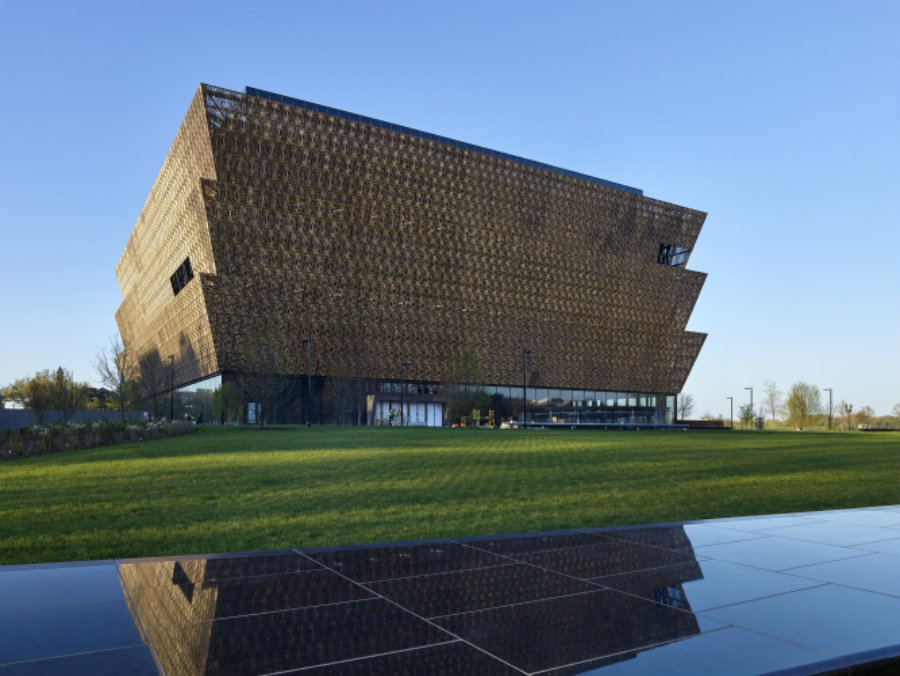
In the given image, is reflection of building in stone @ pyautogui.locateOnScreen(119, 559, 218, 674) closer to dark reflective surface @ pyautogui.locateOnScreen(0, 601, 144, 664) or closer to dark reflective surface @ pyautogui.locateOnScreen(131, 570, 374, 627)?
dark reflective surface @ pyautogui.locateOnScreen(131, 570, 374, 627)

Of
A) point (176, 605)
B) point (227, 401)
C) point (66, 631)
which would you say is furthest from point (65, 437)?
point (227, 401)

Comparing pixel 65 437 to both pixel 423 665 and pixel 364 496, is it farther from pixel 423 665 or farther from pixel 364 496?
pixel 423 665

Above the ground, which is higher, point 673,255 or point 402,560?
point 673,255

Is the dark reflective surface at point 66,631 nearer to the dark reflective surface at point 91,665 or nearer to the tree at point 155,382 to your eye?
the dark reflective surface at point 91,665

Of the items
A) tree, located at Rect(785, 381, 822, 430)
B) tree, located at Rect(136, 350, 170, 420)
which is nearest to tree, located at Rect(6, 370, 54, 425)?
tree, located at Rect(136, 350, 170, 420)

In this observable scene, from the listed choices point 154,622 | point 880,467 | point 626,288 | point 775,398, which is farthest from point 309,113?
point 775,398

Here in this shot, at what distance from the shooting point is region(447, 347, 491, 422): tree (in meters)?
66.9

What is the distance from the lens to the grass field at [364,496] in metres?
8.60

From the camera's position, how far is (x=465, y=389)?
68000mm

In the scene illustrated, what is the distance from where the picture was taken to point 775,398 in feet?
429

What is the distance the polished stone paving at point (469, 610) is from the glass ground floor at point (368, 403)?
5011 centimetres

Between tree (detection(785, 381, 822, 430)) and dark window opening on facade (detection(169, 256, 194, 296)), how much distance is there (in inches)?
3521

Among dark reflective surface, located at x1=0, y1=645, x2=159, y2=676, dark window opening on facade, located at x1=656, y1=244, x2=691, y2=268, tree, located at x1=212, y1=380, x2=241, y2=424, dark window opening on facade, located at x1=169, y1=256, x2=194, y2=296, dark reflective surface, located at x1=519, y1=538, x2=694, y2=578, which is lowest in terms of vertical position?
dark reflective surface, located at x1=519, y1=538, x2=694, y2=578

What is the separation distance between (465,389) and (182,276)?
1421 inches
